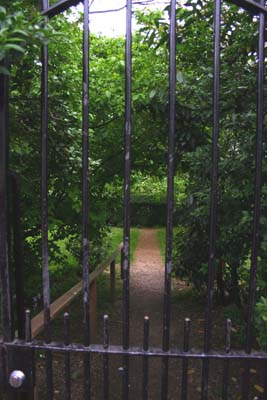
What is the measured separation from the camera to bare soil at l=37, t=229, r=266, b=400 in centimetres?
331

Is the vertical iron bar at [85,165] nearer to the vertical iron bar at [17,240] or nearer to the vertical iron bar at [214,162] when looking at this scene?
the vertical iron bar at [17,240]

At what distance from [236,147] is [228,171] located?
0.38 m

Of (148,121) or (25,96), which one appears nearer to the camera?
(25,96)

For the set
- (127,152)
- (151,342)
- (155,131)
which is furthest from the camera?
(155,131)

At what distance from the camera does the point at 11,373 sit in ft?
5.65

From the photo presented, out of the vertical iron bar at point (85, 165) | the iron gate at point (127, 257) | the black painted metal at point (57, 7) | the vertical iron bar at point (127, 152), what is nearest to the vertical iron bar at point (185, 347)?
the iron gate at point (127, 257)

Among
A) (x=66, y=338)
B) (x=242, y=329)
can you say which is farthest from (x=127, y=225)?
(x=242, y=329)

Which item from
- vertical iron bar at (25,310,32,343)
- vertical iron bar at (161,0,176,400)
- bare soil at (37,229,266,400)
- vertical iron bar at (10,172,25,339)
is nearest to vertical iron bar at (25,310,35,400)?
vertical iron bar at (25,310,32,343)

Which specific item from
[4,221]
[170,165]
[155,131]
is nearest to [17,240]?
[4,221]

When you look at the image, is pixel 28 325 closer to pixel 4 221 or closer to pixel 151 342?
pixel 4 221

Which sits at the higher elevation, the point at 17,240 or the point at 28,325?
the point at 17,240

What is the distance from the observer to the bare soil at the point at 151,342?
3.31 metres

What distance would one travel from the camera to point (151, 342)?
14.2 ft

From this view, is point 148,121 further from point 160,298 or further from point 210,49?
point 160,298
